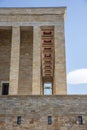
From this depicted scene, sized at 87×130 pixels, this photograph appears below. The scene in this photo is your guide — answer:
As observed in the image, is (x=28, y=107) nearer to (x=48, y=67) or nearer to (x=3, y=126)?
(x=3, y=126)

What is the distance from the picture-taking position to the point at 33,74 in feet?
71.8

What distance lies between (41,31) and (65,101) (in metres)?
8.94

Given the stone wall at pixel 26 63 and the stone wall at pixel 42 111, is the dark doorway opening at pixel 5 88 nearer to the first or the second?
the stone wall at pixel 26 63

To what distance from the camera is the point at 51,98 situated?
16844 millimetres

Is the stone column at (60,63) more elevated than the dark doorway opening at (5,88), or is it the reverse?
the stone column at (60,63)

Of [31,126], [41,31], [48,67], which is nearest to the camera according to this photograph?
[31,126]

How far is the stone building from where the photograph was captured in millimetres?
16109

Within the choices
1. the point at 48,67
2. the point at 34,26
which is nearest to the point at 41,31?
the point at 34,26

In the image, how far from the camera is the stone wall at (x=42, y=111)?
15.9 m

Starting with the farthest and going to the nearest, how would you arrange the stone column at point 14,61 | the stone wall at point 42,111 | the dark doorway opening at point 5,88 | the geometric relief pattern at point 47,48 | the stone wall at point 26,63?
1. the geometric relief pattern at point 47,48
2. the dark doorway opening at point 5,88
3. the stone wall at point 26,63
4. the stone column at point 14,61
5. the stone wall at point 42,111

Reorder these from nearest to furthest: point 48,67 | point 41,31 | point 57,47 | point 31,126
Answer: point 31,126, point 57,47, point 41,31, point 48,67

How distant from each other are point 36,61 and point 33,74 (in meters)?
1.09

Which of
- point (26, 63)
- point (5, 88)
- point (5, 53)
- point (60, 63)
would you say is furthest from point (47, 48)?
point (5, 88)

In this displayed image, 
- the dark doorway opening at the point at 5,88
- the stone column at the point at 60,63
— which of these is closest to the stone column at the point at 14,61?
the dark doorway opening at the point at 5,88
